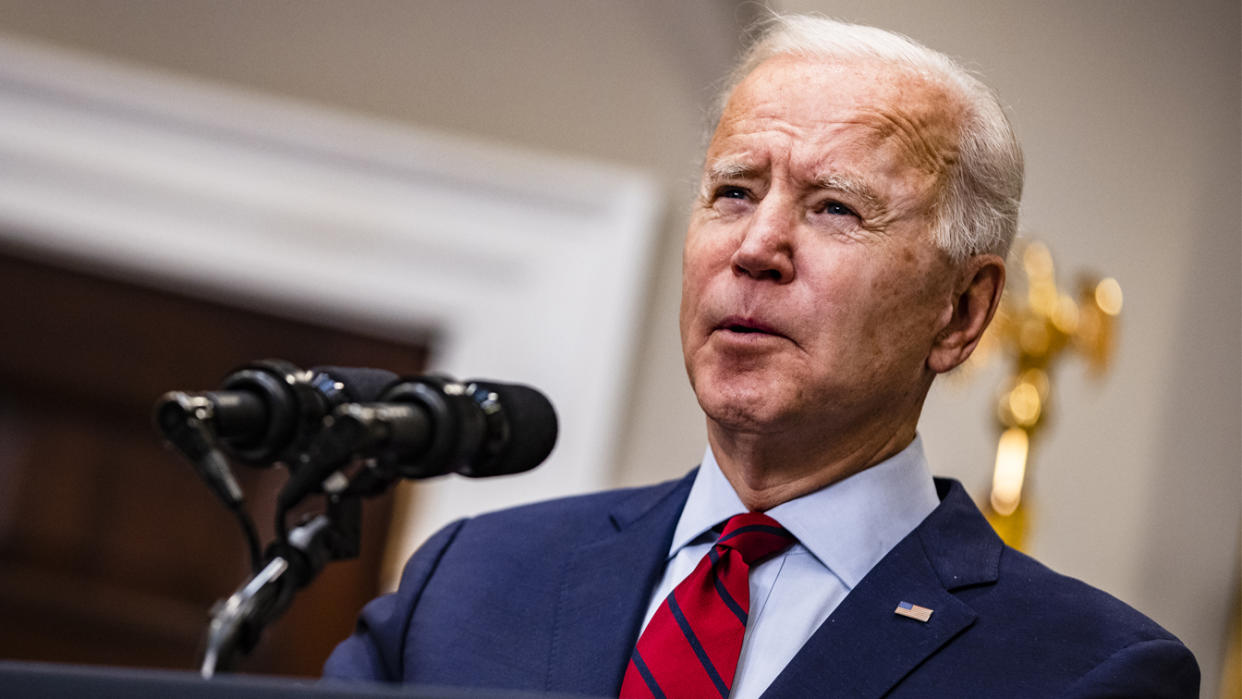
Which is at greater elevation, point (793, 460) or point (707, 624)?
point (793, 460)

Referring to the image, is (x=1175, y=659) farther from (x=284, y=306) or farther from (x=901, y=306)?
(x=284, y=306)

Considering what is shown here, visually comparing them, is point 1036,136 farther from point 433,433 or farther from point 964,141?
point 433,433

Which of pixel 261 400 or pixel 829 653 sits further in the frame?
pixel 829 653

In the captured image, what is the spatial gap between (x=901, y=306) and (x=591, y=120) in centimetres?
146

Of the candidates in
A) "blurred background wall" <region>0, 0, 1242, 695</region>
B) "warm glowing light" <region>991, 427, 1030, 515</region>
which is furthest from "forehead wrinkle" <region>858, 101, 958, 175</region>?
"warm glowing light" <region>991, 427, 1030, 515</region>

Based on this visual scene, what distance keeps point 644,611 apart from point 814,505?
22 centimetres

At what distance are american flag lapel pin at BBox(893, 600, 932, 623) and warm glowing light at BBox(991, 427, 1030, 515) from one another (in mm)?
1880

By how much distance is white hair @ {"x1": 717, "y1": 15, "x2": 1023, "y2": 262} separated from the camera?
4.82 feet

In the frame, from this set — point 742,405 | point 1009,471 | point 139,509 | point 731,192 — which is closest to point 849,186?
point 731,192

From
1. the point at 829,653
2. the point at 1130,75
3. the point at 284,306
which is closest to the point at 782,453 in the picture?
the point at 829,653

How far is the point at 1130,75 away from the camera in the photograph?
3549 millimetres

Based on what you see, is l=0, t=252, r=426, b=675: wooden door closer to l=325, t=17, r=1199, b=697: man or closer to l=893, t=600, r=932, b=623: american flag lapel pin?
l=325, t=17, r=1199, b=697: man

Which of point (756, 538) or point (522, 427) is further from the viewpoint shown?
point (756, 538)

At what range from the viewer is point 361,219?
2727mm
